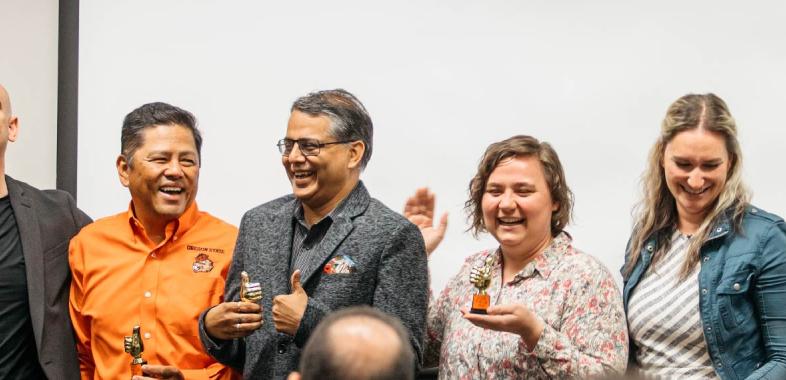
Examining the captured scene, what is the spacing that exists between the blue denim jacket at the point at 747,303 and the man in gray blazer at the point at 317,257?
25.7 inches

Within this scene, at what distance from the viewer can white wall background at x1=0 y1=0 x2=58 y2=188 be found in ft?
11.0

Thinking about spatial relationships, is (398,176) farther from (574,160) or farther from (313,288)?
(313,288)

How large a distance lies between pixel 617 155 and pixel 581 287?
2.34ft

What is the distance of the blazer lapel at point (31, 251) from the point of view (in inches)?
100

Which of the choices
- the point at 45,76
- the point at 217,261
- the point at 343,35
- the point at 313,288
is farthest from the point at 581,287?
the point at 45,76

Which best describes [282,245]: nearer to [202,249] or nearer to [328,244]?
[328,244]

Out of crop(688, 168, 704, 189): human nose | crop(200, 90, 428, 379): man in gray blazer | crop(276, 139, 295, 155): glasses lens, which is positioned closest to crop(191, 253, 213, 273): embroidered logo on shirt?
crop(200, 90, 428, 379): man in gray blazer

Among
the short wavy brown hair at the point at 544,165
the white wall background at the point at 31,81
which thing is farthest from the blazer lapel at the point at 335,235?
the white wall background at the point at 31,81

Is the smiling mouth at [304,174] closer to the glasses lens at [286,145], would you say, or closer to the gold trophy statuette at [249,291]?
the glasses lens at [286,145]

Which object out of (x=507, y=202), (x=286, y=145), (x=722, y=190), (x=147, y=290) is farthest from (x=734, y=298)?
(x=147, y=290)

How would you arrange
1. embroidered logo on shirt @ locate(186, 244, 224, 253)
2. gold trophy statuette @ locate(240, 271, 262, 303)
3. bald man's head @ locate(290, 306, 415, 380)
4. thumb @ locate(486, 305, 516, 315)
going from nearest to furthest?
bald man's head @ locate(290, 306, 415, 380) → thumb @ locate(486, 305, 516, 315) → gold trophy statuette @ locate(240, 271, 262, 303) → embroidered logo on shirt @ locate(186, 244, 224, 253)

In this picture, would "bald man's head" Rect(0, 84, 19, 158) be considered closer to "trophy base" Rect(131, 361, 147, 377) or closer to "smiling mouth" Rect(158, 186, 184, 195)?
"smiling mouth" Rect(158, 186, 184, 195)

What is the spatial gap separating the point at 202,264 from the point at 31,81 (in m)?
1.16

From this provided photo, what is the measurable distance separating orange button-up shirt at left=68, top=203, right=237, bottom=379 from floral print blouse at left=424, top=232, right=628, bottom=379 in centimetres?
60
